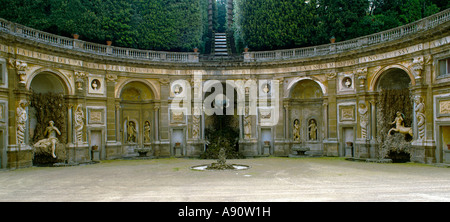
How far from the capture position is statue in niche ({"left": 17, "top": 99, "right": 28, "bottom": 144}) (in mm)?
22922

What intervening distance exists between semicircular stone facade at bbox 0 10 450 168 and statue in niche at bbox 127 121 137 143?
94 millimetres

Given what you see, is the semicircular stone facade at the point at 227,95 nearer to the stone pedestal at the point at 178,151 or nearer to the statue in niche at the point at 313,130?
the statue in niche at the point at 313,130

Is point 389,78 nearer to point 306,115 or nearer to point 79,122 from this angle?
point 306,115

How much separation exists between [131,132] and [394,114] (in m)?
20.3

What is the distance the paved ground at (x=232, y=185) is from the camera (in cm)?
1220

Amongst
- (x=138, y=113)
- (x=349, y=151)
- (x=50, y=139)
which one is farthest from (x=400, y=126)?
(x=50, y=139)

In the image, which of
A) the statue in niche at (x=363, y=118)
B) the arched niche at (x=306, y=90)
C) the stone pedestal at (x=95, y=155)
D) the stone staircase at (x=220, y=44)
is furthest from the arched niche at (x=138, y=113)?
the statue in niche at (x=363, y=118)

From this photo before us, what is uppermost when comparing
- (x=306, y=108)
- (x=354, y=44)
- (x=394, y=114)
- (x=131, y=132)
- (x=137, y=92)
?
(x=354, y=44)

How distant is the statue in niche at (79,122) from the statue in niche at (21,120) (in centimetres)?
411

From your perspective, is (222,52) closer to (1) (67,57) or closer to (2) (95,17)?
(2) (95,17)

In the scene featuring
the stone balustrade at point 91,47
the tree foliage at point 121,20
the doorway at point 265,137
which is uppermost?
the tree foliage at point 121,20

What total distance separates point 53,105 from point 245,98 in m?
14.8

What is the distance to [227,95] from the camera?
34.2 m

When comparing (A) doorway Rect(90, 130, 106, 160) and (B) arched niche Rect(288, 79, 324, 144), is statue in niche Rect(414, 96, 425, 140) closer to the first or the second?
(B) arched niche Rect(288, 79, 324, 144)
